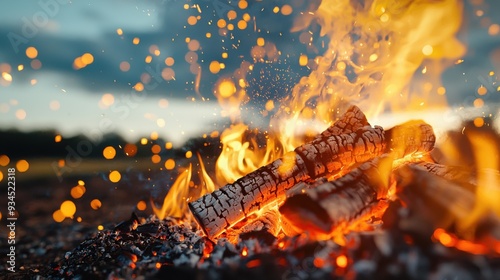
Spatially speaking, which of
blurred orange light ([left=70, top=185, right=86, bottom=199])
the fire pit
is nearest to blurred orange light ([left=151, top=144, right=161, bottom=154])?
blurred orange light ([left=70, top=185, right=86, bottom=199])

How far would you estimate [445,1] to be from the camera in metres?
5.93

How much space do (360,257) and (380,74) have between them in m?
5.10

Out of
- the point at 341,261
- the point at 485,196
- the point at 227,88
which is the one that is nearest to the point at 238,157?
the point at 227,88

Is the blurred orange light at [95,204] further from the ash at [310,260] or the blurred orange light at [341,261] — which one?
the blurred orange light at [341,261]

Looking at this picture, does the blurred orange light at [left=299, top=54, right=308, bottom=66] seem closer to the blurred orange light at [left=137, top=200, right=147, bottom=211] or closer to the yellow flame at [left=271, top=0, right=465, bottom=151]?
the yellow flame at [left=271, top=0, right=465, bottom=151]

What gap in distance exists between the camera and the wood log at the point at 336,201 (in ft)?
8.77

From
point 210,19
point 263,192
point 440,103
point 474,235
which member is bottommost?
point 474,235

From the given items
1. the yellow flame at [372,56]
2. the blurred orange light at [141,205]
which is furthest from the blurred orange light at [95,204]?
the yellow flame at [372,56]

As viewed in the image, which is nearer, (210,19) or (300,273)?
(300,273)

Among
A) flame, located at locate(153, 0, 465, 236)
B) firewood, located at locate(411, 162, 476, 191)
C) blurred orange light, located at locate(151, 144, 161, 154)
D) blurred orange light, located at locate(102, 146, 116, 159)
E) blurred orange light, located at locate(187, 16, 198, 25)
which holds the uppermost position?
blurred orange light, located at locate(102, 146, 116, 159)

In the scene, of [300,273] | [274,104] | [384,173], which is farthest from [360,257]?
[274,104]

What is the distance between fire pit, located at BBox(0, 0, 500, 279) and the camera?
2316 millimetres

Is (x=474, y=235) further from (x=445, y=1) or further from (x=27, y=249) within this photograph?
(x=27, y=249)

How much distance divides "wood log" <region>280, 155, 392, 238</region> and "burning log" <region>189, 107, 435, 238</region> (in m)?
0.87
